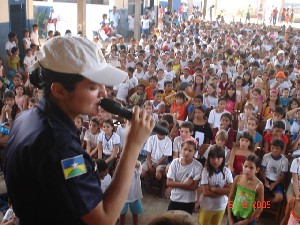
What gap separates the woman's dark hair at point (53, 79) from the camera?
1.20 metres

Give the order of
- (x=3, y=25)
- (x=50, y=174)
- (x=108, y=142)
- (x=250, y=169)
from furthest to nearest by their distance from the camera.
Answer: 1. (x=3, y=25)
2. (x=108, y=142)
3. (x=250, y=169)
4. (x=50, y=174)

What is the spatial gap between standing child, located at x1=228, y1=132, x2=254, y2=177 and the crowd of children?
0.5 inches

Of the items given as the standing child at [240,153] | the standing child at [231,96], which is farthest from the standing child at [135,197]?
the standing child at [231,96]

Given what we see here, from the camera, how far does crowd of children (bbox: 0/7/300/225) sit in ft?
12.2

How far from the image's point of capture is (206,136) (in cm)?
541

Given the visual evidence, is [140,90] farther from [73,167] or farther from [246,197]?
[73,167]

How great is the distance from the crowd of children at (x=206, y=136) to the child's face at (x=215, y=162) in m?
0.01

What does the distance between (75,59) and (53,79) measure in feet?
0.34

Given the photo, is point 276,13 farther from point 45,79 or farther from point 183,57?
point 45,79

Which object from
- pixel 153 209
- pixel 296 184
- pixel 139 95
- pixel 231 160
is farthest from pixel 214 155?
pixel 139 95

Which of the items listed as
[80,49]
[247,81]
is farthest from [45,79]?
[247,81]

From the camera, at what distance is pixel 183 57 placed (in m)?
9.95

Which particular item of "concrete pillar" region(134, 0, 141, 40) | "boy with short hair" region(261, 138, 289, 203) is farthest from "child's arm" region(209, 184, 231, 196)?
"concrete pillar" region(134, 0, 141, 40)

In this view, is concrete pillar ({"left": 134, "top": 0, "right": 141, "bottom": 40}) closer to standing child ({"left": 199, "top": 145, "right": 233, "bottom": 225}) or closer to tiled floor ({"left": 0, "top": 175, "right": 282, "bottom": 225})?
tiled floor ({"left": 0, "top": 175, "right": 282, "bottom": 225})
